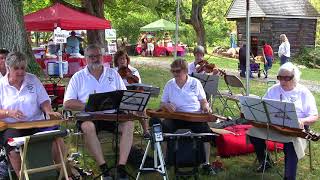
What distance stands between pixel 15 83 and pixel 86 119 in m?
0.80

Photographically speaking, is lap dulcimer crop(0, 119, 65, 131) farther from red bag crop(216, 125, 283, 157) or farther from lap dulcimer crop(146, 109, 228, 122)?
red bag crop(216, 125, 283, 157)

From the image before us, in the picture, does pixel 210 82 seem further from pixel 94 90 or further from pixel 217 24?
pixel 217 24

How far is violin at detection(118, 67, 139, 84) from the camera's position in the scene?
682cm

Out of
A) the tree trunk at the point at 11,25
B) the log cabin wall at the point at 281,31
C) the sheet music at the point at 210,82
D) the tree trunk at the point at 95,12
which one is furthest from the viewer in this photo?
the log cabin wall at the point at 281,31

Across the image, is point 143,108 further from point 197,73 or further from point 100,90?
point 197,73

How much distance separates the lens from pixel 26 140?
4012 millimetres

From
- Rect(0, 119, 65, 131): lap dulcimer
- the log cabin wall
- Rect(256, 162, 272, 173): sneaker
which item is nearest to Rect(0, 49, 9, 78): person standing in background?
Rect(0, 119, 65, 131): lap dulcimer

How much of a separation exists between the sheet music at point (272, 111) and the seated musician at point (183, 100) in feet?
2.09

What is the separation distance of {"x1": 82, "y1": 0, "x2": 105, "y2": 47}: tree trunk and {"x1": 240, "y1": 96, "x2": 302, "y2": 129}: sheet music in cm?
1291

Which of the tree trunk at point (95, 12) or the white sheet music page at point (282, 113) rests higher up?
the tree trunk at point (95, 12)

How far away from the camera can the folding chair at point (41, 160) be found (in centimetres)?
423

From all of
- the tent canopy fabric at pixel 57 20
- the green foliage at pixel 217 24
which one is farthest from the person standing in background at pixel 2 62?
the green foliage at pixel 217 24

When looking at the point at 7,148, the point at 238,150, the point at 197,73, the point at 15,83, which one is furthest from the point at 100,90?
the point at 197,73

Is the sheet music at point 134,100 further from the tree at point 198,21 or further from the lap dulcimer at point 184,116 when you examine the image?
the tree at point 198,21
